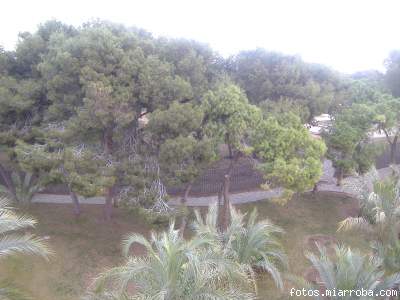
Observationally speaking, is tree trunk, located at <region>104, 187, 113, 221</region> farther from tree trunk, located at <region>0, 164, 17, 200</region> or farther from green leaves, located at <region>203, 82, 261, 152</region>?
green leaves, located at <region>203, 82, 261, 152</region>

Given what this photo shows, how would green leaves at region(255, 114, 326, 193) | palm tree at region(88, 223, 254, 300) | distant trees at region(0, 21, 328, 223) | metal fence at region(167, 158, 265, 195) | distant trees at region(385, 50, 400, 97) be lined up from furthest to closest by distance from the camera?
distant trees at region(385, 50, 400, 97), metal fence at region(167, 158, 265, 195), distant trees at region(0, 21, 328, 223), green leaves at region(255, 114, 326, 193), palm tree at region(88, 223, 254, 300)

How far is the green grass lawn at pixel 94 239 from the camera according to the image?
34.5 feet

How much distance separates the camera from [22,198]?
15.0 meters

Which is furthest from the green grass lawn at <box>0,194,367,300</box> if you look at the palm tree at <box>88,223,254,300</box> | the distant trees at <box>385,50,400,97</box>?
the distant trees at <box>385,50,400,97</box>

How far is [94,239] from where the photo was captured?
12.6 metres

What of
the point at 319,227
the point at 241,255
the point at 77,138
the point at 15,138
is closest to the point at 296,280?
the point at 241,255

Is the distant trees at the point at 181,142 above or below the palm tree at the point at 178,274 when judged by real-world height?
above

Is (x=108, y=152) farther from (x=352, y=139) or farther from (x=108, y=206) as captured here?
(x=352, y=139)

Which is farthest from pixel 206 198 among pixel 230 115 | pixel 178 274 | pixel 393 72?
Result: pixel 393 72

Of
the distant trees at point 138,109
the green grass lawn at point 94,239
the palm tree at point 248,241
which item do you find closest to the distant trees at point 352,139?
the distant trees at point 138,109

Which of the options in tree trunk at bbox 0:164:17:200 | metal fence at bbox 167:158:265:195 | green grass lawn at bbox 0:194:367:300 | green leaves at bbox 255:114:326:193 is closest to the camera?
green grass lawn at bbox 0:194:367:300

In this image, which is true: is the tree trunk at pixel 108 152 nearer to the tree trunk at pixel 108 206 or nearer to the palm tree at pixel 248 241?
the tree trunk at pixel 108 206

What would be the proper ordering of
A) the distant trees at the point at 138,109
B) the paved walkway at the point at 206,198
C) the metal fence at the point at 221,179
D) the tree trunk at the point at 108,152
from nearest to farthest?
1. the distant trees at the point at 138,109
2. the tree trunk at the point at 108,152
3. the paved walkway at the point at 206,198
4. the metal fence at the point at 221,179

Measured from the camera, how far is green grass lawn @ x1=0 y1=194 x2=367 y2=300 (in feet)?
34.5
